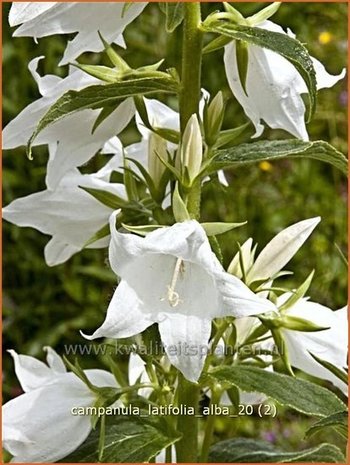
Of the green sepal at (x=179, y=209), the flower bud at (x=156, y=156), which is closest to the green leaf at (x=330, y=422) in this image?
the green sepal at (x=179, y=209)

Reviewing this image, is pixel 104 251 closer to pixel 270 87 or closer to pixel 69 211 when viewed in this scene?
pixel 69 211

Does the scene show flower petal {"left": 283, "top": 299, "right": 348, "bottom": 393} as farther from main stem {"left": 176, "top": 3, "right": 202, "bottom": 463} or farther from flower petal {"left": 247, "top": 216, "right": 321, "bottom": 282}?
main stem {"left": 176, "top": 3, "right": 202, "bottom": 463}

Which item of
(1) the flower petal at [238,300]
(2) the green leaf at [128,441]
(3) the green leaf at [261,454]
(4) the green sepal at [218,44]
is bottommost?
(3) the green leaf at [261,454]

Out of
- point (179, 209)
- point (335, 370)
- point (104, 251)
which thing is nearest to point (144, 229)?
point (179, 209)

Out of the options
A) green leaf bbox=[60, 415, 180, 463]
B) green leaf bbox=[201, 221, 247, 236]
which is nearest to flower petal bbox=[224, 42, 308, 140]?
green leaf bbox=[201, 221, 247, 236]

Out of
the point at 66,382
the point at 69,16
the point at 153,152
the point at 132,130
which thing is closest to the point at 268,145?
the point at 153,152

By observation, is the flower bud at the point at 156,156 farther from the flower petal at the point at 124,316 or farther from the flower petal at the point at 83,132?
the flower petal at the point at 124,316

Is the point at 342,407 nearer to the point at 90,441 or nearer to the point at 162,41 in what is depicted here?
the point at 90,441

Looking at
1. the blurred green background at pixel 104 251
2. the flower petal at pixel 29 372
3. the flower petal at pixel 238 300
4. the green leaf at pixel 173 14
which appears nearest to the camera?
the flower petal at pixel 238 300
